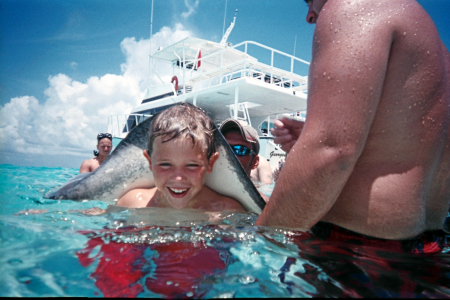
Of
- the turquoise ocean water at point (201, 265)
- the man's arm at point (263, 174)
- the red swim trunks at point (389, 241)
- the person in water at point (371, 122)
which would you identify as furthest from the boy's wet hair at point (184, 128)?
the man's arm at point (263, 174)

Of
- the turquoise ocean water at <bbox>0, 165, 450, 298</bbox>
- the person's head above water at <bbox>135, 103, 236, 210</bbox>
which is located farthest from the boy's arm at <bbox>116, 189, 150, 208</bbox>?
the turquoise ocean water at <bbox>0, 165, 450, 298</bbox>

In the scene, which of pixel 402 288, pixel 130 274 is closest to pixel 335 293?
pixel 402 288

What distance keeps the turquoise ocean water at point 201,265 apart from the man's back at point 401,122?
24 cm

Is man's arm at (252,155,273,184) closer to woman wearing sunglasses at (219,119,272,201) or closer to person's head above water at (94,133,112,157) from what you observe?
woman wearing sunglasses at (219,119,272,201)

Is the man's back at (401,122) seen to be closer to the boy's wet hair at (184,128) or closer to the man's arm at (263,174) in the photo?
the boy's wet hair at (184,128)

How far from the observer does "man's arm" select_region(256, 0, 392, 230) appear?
1.31 meters

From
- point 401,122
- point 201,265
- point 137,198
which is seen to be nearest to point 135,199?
point 137,198

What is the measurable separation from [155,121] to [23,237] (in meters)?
1.25

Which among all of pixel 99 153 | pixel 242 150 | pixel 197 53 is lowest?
pixel 99 153

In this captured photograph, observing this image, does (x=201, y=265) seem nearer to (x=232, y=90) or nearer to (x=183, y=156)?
(x=183, y=156)

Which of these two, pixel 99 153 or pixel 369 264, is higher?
pixel 99 153

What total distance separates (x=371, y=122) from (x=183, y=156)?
1.42m

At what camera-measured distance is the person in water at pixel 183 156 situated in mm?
2318

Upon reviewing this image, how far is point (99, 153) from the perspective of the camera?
7.79 m
